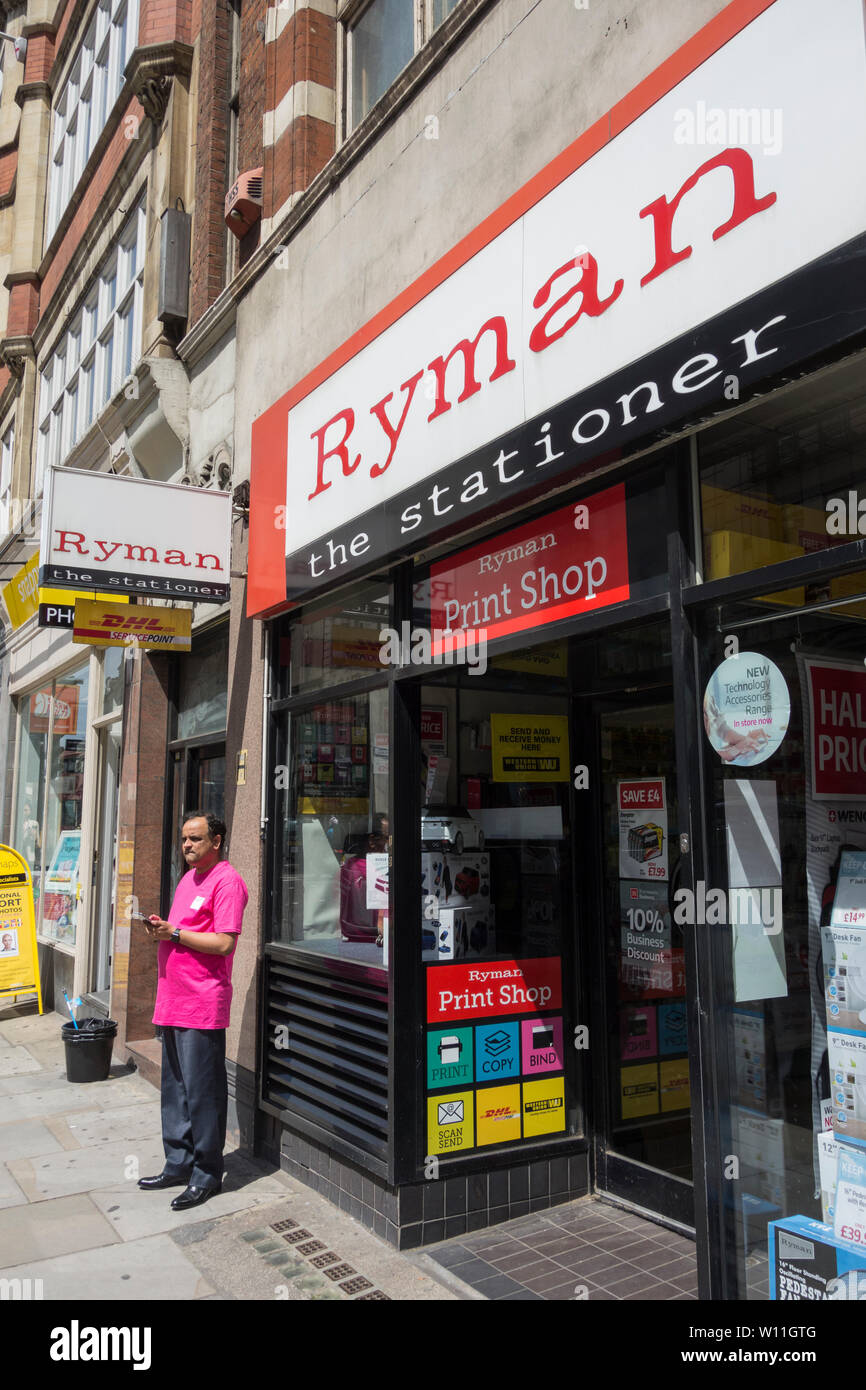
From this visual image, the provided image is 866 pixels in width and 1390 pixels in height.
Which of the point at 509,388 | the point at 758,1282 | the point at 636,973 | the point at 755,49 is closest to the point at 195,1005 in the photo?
the point at 636,973

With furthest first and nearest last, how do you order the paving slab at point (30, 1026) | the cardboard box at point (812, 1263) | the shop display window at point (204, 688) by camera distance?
the paving slab at point (30, 1026), the shop display window at point (204, 688), the cardboard box at point (812, 1263)

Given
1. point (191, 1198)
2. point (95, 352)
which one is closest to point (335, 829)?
point (191, 1198)

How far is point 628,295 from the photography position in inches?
144

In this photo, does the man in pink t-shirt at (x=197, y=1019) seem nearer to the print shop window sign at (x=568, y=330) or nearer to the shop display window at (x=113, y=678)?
the print shop window sign at (x=568, y=330)

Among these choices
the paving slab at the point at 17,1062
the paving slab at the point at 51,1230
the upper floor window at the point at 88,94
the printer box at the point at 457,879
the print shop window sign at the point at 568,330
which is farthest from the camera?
the upper floor window at the point at 88,94

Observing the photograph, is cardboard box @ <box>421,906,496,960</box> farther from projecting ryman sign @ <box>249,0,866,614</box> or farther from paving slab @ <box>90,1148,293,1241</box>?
projecting ryman sign @ <box>249,0,866,614</box>

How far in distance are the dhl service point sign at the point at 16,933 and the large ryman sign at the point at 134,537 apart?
5286 millimetres

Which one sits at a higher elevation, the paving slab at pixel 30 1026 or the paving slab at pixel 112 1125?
the paving slab at pixel 112 1125

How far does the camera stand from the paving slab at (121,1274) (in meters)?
4.30

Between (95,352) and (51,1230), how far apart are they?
33.6ft

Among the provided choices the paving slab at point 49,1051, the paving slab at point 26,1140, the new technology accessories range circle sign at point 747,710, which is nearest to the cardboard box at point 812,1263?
the new technology accessories range circle sign at point 747,710

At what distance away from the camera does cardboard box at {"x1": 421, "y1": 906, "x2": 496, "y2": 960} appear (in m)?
5.29

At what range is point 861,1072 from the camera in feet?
10.8

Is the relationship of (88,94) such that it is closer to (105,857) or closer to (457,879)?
(105,857)
